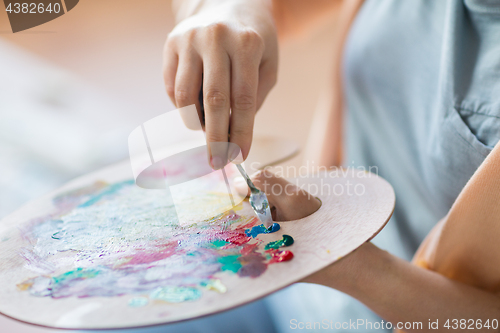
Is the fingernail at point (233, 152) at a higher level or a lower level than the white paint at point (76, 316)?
higher

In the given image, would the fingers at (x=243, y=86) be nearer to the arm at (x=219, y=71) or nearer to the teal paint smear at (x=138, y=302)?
the arm at (x=219, y=71)

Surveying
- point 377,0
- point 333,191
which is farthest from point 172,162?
point 377,0

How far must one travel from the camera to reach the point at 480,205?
0.39m

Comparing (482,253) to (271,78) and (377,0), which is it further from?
(377,0)

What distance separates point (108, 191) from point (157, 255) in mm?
304

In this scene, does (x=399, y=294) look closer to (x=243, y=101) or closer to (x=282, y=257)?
(x=282, y=257)

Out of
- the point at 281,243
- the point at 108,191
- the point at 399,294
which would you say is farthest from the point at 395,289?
the point at 108,191

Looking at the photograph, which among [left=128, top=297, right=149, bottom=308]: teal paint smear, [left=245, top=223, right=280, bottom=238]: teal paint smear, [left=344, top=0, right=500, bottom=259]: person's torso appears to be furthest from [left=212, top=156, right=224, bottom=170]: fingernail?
[left=344, top=0, right=500, bottom=259]: person's torso

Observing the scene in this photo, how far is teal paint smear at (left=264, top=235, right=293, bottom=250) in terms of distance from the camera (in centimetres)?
35

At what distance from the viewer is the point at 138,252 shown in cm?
38

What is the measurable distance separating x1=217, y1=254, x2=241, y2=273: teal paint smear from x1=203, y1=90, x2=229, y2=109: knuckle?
19cm

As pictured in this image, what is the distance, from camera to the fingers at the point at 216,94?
1.34 ft

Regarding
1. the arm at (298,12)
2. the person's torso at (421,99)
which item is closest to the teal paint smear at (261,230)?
the person's torso at (421,99)

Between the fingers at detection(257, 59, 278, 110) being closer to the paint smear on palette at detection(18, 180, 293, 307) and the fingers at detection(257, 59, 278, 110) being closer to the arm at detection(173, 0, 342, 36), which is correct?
the paint smear on palette at detection(18, 180, 293, 307)
